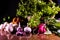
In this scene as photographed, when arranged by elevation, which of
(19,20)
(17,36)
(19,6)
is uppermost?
(19,6)

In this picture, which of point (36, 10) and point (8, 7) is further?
point (8, 7)

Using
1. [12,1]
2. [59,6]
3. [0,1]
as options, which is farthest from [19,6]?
[59,6]

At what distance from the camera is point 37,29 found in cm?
181

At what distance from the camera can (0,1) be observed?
1.97 metres

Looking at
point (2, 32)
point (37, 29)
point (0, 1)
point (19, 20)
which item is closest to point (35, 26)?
point (37, 29)

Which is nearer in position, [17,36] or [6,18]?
[17,36]

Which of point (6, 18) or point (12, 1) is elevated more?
point (12, 1)

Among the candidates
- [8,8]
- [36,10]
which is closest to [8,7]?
[8,8]

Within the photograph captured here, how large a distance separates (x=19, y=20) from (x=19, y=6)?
119 mm

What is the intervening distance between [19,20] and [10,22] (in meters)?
0.08

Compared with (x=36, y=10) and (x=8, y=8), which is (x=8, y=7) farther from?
(x=36, y=10)

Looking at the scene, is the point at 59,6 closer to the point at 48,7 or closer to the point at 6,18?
the point at 48,7

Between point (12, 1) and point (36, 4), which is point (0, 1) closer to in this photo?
point (12, 1)

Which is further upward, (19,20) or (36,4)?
(36,4)
